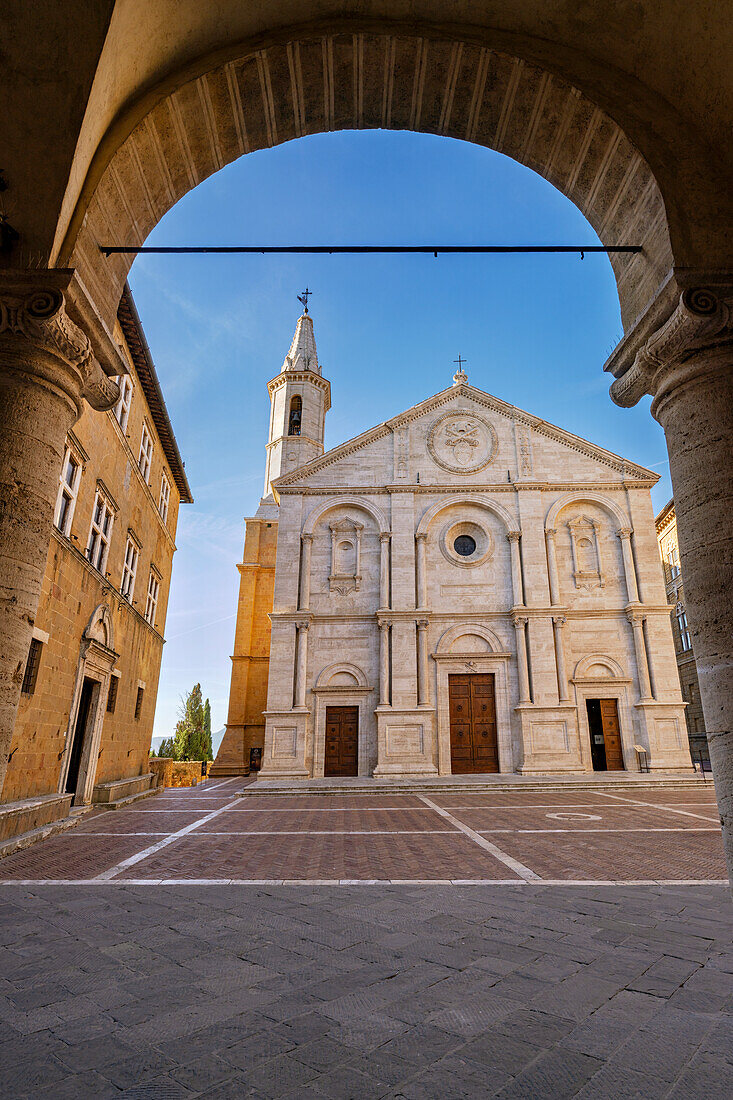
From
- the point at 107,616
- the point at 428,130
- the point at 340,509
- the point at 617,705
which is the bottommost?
the point at 617,705

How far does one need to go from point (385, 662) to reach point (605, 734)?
841 cm

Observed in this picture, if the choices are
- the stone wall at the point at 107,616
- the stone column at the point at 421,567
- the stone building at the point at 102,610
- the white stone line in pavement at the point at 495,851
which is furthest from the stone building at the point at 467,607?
the white stone line in pavement at the point at 495,851

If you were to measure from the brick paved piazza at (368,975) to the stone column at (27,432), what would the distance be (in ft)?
5.11

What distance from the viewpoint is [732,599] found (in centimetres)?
332

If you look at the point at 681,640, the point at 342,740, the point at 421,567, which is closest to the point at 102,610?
the point at 342,740

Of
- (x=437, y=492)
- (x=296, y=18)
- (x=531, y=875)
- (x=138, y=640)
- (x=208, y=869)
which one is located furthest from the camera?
(x=437, y=492)

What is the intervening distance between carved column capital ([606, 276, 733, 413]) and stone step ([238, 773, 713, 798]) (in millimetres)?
16807

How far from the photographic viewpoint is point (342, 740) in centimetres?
2214

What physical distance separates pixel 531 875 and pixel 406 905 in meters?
1.97

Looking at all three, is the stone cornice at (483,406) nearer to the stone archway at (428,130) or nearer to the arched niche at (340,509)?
the arched niche at (340,509)

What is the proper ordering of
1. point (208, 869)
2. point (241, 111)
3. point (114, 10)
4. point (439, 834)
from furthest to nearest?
point (439, 834), point (208, 869), point (241, 111), point (114, 10)

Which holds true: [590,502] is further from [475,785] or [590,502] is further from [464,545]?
[475,785]

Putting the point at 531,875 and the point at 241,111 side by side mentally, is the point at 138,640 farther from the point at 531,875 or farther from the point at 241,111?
the point at 241,111

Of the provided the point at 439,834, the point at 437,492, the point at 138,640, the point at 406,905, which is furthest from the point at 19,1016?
the point at 437,492
